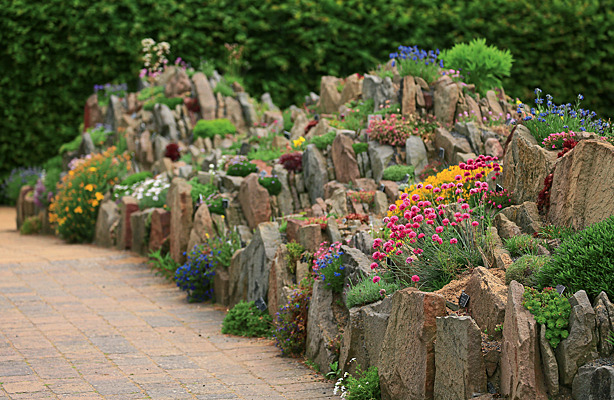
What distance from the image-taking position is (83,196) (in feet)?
46.7

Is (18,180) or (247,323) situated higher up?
(18,180)

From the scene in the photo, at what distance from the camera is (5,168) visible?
61.7ft

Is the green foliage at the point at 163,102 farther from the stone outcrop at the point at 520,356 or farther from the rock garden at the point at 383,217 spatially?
the stone outcrop at the point at 520,356

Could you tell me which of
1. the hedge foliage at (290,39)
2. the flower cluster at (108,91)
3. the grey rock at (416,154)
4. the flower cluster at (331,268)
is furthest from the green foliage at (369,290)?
the flower cluster at (108,91)

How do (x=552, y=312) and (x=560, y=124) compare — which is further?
(x=560, y=124)

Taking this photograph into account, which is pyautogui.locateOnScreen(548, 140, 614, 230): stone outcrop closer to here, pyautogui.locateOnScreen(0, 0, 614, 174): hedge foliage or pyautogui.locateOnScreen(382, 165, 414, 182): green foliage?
pyautogui.locateOnScreen(382, 165, 414, 182): green foliage

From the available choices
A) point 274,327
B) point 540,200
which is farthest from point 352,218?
point 540,200

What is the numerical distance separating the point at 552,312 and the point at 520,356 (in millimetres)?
380

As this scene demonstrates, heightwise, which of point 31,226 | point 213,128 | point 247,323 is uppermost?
point 213,128

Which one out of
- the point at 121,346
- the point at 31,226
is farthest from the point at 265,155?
the point at 31,226

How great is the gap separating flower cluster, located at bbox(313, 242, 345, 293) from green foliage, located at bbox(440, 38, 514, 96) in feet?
17.8

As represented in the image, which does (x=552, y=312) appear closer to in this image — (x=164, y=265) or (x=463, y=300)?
(x=463, y=300)

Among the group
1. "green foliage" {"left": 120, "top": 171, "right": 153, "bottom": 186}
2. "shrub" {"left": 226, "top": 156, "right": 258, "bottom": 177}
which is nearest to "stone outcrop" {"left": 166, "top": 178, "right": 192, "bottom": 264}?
"shrub" {"left": 226, "top": 156, "right": 258, "bottom": 177}

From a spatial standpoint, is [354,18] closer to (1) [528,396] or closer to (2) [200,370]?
(2) [200,370]
